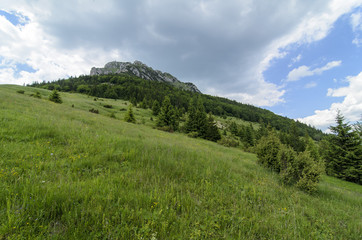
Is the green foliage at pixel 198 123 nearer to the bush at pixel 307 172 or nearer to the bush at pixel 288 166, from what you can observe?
the bush at pixel 288 166

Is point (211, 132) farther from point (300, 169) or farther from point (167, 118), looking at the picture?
point (300, 169)

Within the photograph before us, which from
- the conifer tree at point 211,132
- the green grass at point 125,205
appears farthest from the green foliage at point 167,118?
the green grass at point 125,205

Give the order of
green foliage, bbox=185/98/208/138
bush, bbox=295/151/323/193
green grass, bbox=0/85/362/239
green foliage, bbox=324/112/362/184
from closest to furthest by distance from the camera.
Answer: green grass, bbox=0/85/362/239 → bush, bbox=295/151/323/193 → green foliage, bbox=324/112/362/184 → green foliage, bbox=185/98/208/138

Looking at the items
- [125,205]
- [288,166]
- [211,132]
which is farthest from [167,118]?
[125,205]

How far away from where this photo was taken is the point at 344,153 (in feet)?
70.1

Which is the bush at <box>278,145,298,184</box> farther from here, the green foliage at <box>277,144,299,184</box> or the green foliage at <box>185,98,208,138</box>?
the green foliage at <box>185,98,208,138</box>

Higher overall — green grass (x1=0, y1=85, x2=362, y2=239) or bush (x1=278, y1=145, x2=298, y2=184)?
bush (x1=278, y1=145, x2=298, y2=184)

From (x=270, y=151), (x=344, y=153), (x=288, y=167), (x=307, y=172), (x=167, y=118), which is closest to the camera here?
(x=307, y=172)

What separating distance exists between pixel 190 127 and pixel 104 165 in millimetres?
39368

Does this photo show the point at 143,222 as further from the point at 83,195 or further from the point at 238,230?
the point at 238,230

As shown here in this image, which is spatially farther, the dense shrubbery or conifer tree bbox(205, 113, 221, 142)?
conifer tree bbox(205, 113, 221, 142)

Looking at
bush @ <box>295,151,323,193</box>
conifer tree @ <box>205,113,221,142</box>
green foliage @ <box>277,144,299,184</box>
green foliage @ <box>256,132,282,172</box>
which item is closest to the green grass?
bush @ <box>295,151,323,193</box>

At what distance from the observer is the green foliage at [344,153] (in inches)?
773

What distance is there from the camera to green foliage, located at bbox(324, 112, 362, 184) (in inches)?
773
